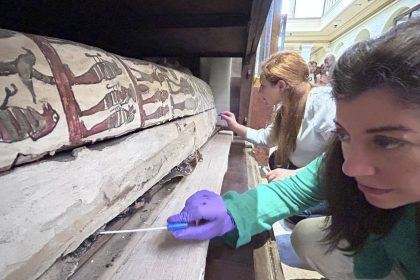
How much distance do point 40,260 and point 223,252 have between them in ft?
1.01

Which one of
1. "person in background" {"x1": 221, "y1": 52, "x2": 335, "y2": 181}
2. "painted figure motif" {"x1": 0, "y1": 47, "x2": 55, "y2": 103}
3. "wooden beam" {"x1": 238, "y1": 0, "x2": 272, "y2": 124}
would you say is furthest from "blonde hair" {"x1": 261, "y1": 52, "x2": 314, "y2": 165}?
"painted figure motif" {"x1": 0, "y1": 47, "x2": 55, "y2": 103}

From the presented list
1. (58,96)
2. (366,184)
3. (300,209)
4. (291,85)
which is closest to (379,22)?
(291,85)

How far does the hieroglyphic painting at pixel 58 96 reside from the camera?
0.27 metres

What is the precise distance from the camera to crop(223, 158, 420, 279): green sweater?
510mm

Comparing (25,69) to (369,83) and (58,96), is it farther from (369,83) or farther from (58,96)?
(369,83)

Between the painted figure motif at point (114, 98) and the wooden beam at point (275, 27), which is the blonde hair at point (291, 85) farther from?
the wooden beam at point (275, 27)

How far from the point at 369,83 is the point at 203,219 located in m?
0.32

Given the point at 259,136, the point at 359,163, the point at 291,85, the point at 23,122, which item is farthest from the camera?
the point at 259,136

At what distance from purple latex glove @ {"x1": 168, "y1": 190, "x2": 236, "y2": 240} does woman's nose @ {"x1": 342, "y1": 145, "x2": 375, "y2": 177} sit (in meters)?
0.22

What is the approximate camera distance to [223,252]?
1.68 ft

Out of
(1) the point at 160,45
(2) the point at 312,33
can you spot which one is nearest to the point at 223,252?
(1) the point at 160,45

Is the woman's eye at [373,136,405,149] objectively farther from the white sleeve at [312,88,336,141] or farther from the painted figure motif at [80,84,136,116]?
the white sleeve at [312,88,336,141]

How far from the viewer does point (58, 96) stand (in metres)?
0.32

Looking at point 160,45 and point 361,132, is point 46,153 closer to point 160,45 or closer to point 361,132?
point 361,132
